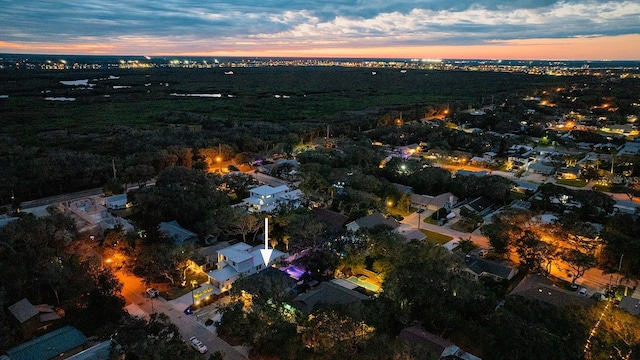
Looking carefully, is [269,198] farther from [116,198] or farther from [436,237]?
[436,237]

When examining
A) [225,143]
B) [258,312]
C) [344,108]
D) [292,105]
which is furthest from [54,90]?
[258,312]

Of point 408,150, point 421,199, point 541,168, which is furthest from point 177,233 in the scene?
point 541,168

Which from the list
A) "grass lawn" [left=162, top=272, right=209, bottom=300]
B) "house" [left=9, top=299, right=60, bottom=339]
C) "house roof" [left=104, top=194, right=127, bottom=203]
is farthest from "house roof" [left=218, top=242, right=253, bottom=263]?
"house roof" [left=104, top=194, right=127, bottom=203]

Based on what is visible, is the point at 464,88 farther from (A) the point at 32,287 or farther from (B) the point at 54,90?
(A) the point at 32,287

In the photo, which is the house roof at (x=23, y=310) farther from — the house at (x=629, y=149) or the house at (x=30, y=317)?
the house at (x=629, y=149)

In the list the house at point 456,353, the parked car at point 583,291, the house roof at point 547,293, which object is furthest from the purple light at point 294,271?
the parked car at point 583,291

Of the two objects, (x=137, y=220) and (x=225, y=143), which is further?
(x=225, y=143)
